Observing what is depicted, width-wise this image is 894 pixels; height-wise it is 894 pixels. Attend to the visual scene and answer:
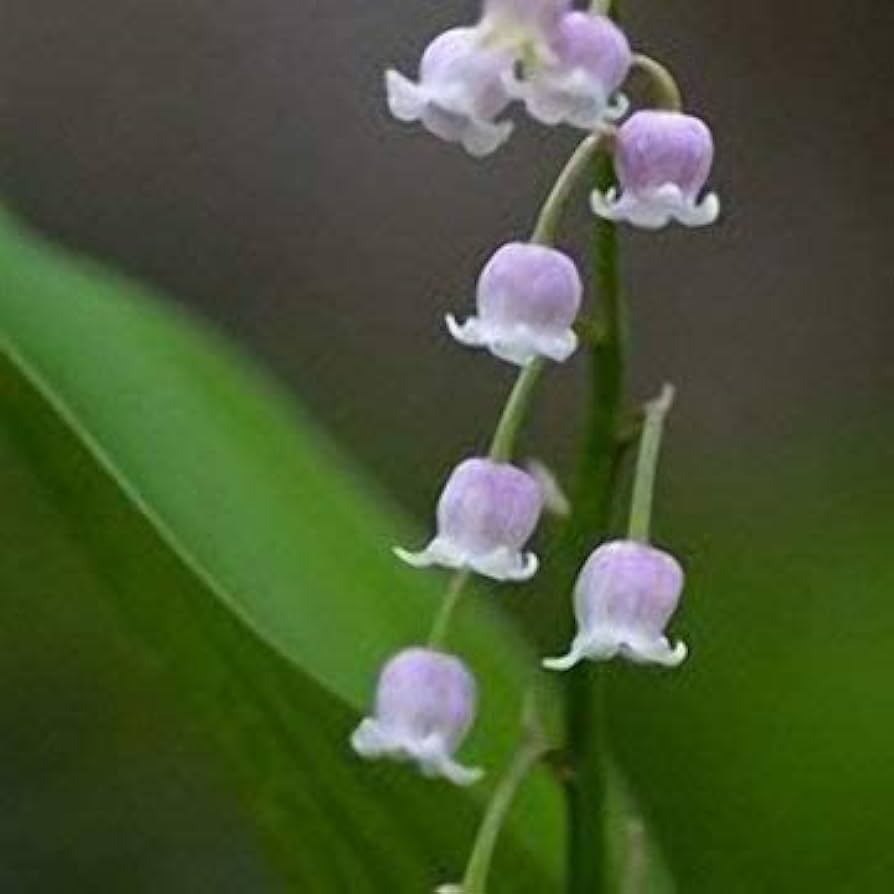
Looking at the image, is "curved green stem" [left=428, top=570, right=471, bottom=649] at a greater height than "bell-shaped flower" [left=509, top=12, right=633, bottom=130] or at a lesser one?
lesser

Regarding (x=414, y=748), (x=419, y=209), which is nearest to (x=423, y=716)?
(x=414, y=748)

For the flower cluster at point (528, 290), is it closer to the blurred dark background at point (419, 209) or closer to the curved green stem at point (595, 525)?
the curved green stem at point (595, 525)

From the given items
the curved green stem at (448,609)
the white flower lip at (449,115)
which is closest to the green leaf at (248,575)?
the curved green stem at (448,609)

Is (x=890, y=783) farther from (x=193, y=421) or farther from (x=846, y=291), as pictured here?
(x=846, y=291)

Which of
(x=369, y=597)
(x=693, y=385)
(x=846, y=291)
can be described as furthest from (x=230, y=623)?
(x=846, y=291)

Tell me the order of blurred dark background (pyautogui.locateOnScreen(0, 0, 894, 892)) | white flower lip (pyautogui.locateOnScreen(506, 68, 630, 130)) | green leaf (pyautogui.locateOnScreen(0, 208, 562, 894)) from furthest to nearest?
blurred dark background (pyautogui.locateOnScreen(0, 0, 894, 892)), green leaf (pyautogui.locateOnScreen(0, 208, 562, 894)), white flower lip (pyautogui.locateOnScreen(506, 68, 630, 130))

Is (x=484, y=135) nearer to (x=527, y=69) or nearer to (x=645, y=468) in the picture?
(x=527, y=69)

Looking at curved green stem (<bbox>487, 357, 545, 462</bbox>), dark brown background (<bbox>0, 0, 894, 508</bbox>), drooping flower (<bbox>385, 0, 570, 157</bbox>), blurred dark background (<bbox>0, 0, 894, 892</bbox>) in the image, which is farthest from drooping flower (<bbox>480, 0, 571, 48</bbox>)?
dark brown background (<bbox>0, 0, 894, 508</bbox>)

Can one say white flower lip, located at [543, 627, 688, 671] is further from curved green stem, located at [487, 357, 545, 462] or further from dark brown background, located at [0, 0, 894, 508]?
dark brown background, located at [0, 0, 894, 508]
